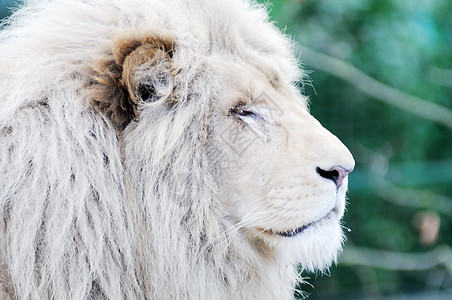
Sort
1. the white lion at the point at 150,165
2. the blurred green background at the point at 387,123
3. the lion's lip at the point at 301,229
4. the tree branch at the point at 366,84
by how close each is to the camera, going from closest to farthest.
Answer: the white lion at the point at 150,165
the lion's lip at the point at 301,229
the tree branch at the point at 366,84
the blurred green background at the point at 387,123

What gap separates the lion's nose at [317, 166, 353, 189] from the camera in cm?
172

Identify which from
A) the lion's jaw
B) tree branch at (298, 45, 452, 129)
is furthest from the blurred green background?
the lion's jaw

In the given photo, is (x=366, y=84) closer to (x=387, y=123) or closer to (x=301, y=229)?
(x=387, y=123)

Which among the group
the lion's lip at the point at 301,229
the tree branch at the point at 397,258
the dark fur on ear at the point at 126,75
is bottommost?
the tree branch at the point at 397,258

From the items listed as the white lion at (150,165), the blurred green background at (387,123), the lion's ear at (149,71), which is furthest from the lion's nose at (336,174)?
the blurred green background at (387,123)

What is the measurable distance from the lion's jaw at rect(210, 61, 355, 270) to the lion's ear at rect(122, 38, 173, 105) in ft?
0.54

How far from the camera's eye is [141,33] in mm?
1769

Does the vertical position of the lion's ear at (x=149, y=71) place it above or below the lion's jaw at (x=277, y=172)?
above

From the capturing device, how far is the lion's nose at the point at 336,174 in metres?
1.72

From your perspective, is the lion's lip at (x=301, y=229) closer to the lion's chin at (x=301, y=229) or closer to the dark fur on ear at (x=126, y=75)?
the lion's chin at (x=301, y=229)

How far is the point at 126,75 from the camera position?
5.69 feet

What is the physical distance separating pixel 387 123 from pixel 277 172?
3.15 m

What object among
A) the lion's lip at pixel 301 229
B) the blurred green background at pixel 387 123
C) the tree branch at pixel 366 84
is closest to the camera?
the lion's lip at pixel 301 229

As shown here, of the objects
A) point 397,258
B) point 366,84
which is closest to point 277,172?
point 366,84
